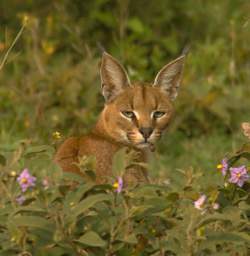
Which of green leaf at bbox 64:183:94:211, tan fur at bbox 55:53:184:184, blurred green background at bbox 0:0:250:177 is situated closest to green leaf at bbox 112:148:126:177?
green leaf at bbox 64:183:94:211

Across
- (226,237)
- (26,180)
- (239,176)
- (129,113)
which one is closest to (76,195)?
(26,180)

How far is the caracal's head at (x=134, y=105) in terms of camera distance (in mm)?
6770

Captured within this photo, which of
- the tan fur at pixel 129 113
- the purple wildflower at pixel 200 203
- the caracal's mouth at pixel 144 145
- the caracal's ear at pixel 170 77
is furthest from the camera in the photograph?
the caracal's ear at pixel 170 77

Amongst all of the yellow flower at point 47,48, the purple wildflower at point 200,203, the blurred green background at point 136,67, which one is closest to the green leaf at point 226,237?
the purple wildflower at point 200,203

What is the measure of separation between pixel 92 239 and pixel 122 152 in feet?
1.51

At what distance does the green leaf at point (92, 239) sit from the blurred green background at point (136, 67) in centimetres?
354

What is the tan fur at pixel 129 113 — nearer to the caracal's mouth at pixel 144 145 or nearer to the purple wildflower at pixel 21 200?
the caracal's mouth at pixel 144 145

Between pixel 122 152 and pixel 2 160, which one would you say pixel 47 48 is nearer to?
pixel 2 160

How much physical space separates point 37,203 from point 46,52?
6.23 metres

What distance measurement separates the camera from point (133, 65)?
10.4 m

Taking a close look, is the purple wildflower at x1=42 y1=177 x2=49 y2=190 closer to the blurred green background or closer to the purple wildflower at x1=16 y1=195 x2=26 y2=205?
the purple wildflower at x1=16 y1=195 x2=26 y2=205

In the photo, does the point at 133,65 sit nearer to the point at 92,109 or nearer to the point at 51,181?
the point at 92,109

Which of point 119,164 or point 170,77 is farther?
point 170,77

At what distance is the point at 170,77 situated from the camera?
7121 millimetres
